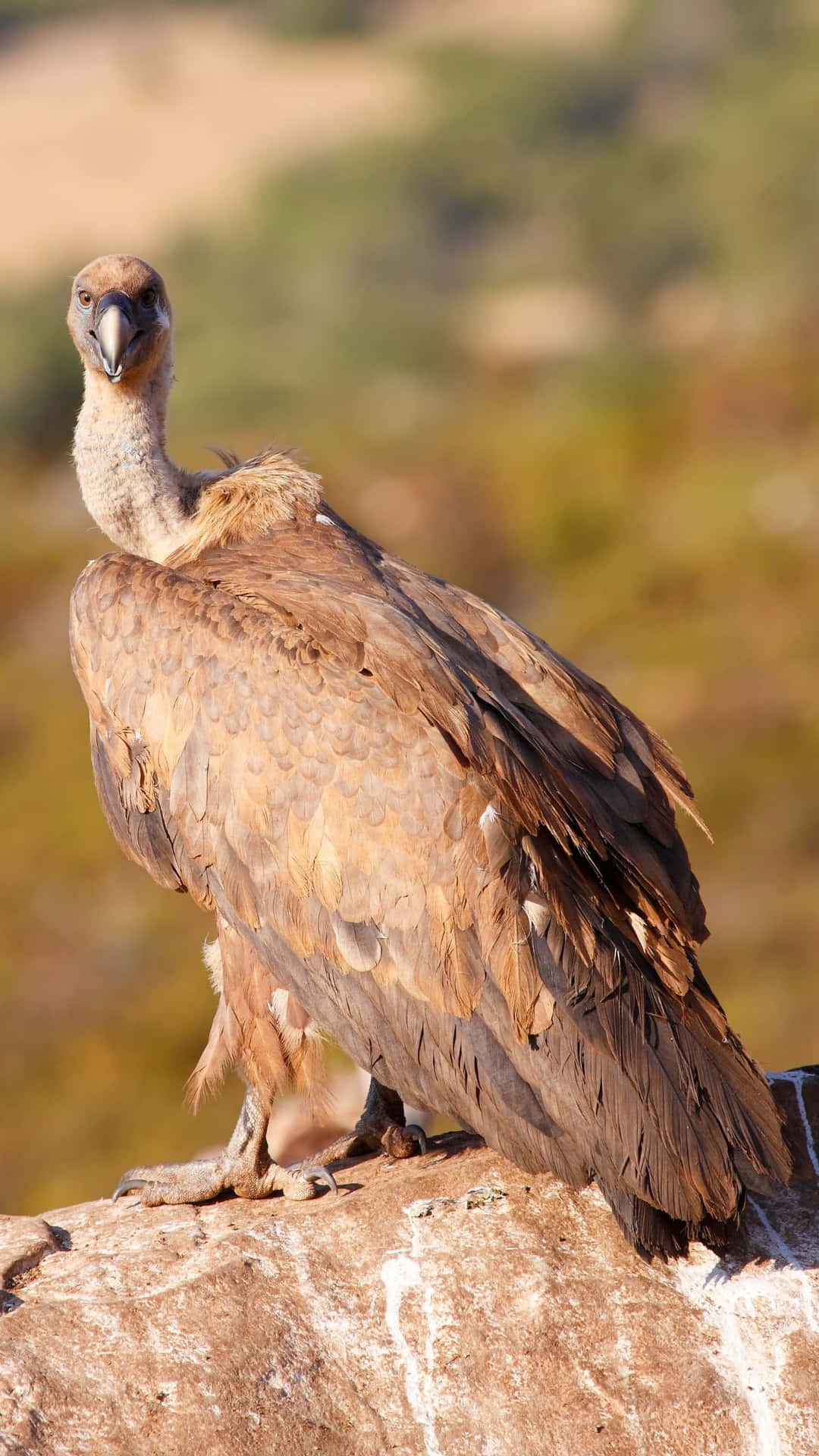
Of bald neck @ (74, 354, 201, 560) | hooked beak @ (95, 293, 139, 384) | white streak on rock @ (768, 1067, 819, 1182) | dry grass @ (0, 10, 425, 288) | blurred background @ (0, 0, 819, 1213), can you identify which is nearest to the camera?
white streak on rock @ (768, 1067, 819, 1182)

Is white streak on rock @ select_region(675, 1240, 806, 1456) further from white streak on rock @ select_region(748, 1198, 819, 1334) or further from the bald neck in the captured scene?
the bald neck

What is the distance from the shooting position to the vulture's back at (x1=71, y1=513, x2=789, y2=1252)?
5609 millimetres

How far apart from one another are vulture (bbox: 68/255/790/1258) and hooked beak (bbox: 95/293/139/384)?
1.03 m

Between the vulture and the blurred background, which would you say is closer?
the vulture

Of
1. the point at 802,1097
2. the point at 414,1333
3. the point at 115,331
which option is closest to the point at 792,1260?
the point at 802,1097

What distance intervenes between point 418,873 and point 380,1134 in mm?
1804

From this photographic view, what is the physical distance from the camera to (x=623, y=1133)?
18.1 ft

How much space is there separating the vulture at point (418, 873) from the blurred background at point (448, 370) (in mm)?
5106

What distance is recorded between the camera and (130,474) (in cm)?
722

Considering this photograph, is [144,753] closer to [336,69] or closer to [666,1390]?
[666,1390]

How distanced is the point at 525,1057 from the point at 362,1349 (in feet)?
3.71

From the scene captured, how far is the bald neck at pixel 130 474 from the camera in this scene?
723cm

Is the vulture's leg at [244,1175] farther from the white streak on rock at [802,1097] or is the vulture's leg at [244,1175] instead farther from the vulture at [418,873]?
the white streak on rock at [802,1097]

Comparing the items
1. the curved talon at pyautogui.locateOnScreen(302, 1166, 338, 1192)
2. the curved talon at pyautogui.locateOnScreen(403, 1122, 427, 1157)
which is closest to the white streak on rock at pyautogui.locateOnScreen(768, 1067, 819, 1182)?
the curved talon at pyautogui.locateOnScreen(403, 1122, 427, 1157)
